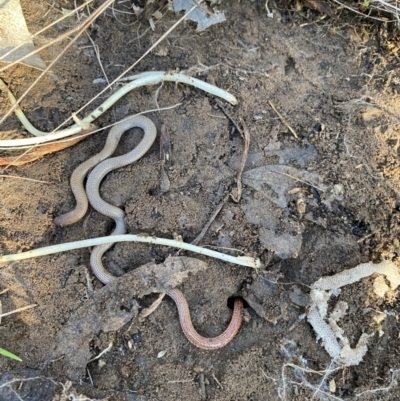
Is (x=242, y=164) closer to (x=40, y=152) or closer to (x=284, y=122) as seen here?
(x=284, y=122)

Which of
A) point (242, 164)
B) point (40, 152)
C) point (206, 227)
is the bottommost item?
point (206, 227)

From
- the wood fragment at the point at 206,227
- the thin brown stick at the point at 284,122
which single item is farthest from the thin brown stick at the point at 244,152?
the thin brown stick at the point at 284,122

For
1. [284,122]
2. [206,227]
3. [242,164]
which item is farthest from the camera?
[284,122]

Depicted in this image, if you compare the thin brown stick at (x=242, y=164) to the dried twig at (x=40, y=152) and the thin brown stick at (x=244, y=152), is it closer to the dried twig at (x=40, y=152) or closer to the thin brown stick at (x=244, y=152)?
the thin brown stick at (x=244, y=152)

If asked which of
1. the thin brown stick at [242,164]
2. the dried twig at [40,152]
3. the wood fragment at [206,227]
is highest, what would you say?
the dried twig at [40,152]

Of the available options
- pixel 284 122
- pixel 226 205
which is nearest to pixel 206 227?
pixel 226 205

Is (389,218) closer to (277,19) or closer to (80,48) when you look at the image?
(277,19)

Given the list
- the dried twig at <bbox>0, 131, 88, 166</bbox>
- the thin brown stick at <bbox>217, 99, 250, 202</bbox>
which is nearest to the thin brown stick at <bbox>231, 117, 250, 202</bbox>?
the thin brown stick at <bbox>217, 99, 250, 202</bbox>

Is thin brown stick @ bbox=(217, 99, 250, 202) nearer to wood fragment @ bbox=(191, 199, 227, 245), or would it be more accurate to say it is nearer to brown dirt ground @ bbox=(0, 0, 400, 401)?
brown dirt ground @ bbox=(0, 0, 400, 401)
